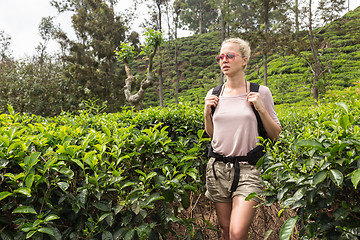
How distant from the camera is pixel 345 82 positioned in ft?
57.8

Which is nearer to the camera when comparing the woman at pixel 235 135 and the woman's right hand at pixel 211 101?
the woman at pixel 235 135

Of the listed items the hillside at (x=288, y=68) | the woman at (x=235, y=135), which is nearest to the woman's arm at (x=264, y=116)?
the woman at (x=235, y=135)

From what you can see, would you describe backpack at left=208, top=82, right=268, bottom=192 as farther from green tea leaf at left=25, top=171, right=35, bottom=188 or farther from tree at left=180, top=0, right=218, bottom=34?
tree at left=180, top=0, right=218, bottom=34

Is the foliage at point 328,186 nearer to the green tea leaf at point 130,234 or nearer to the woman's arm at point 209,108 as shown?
the green tea leaf at point 130,234

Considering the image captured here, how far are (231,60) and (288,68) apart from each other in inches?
889

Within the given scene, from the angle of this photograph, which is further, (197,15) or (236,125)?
(197,15)

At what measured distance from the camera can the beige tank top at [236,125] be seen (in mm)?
1933

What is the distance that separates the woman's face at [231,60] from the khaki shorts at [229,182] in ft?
2.41

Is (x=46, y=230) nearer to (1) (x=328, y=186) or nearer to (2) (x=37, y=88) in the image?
(1) (x=328, y=186)

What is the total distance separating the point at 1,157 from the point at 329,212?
1.69 m

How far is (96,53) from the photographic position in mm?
17203

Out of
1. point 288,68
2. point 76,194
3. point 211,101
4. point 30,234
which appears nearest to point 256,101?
point 211,101

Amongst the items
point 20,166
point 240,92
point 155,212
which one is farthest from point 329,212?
point 20,166

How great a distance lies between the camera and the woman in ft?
6.01
